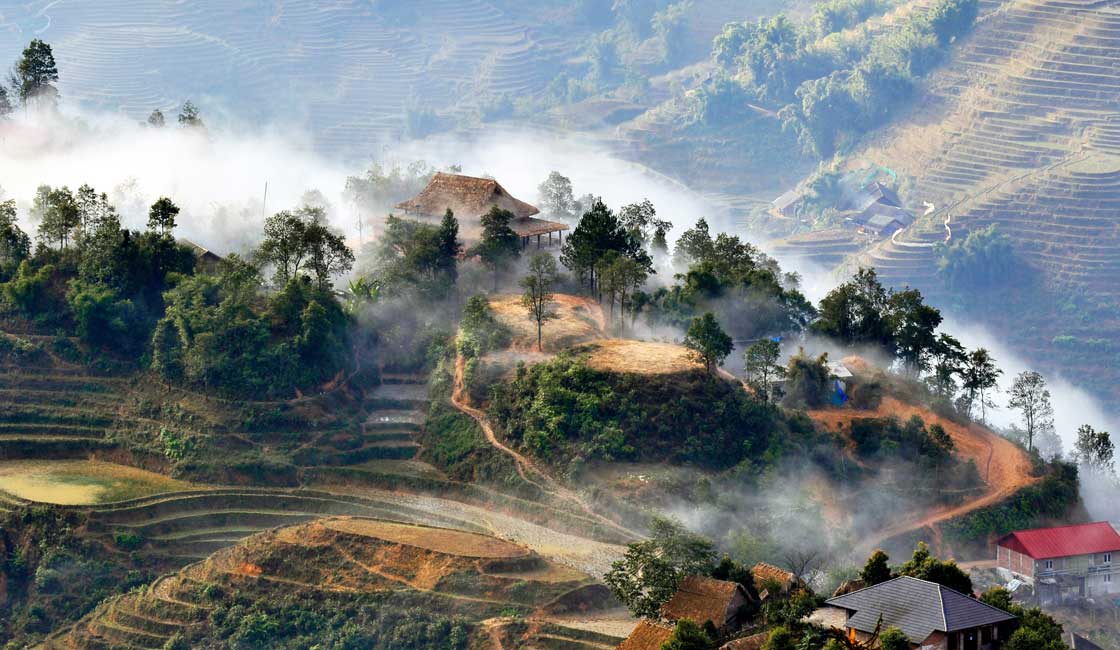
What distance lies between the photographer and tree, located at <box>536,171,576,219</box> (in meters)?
80.1

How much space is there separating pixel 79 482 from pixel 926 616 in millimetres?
28796

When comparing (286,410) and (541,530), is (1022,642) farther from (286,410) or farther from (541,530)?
(286,410)

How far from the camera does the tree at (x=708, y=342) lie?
60.3 m

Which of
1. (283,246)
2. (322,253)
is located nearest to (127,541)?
(283,246)

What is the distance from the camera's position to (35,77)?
3088 inches

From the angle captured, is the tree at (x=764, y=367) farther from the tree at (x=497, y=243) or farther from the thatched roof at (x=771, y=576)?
the thatched roof at (x=771, y=576)

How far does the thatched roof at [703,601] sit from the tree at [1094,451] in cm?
2242

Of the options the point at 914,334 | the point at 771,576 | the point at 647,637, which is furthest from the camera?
the point at 914,334

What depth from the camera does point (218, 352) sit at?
6088 cm

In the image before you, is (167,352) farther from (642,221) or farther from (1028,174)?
(1028,174)

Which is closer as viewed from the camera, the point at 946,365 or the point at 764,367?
the point at 764,367

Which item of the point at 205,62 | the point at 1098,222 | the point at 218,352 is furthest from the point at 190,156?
the point at 205,62

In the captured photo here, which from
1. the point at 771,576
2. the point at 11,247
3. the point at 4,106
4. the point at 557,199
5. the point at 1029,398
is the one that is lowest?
the point at 771,576

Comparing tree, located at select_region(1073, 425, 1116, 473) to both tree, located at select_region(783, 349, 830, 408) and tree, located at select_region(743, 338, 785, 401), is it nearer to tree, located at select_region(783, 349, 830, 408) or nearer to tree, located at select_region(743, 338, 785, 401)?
tree, located at select_region(783, 349, 830, 408)
